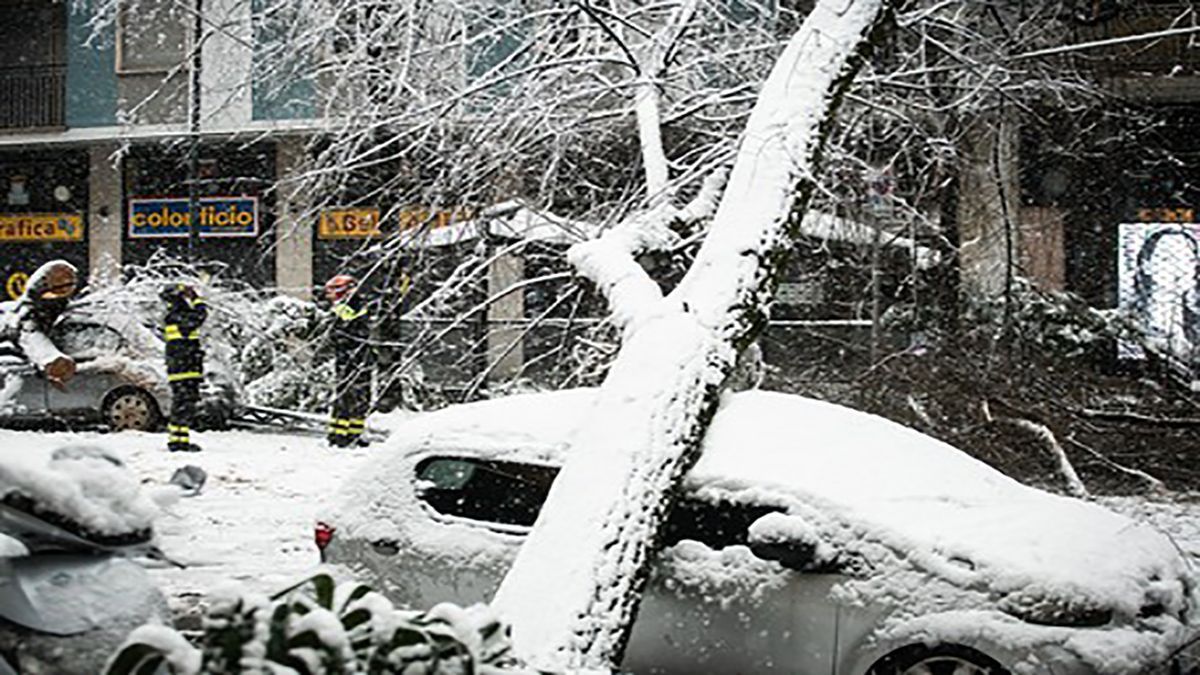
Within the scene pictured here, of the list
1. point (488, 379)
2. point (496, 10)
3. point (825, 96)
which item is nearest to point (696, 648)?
point (825, 96)

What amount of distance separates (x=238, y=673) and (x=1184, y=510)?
8.48 m

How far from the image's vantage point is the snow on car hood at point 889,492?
15.8 feet

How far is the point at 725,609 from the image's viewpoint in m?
5.02

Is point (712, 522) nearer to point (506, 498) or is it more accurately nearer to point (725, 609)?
point (725, 609)

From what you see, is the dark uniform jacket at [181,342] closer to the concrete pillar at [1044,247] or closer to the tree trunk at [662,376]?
the tree trunk at [662,376]

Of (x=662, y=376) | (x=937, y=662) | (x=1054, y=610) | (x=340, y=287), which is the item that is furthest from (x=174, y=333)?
(x=1054, y=610)

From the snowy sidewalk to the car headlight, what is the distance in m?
2.82

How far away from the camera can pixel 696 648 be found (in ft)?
16.6

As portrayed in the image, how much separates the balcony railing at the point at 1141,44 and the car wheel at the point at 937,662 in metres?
4.13

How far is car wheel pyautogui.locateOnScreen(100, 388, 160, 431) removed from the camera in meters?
14.1

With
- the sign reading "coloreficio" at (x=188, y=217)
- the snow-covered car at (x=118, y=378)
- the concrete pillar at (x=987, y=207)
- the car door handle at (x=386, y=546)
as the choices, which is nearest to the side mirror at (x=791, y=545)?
the car door handle at (x=386, y=546)

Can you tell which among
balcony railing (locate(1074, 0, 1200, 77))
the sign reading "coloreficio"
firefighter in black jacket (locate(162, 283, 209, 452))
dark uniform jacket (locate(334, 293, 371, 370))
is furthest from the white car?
the sign reading "coloreficio"

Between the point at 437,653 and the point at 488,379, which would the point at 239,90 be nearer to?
the point at 488,379

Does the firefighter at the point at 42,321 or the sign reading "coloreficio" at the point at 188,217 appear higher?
the sign reading "coloreficio" at the point at 188,217
